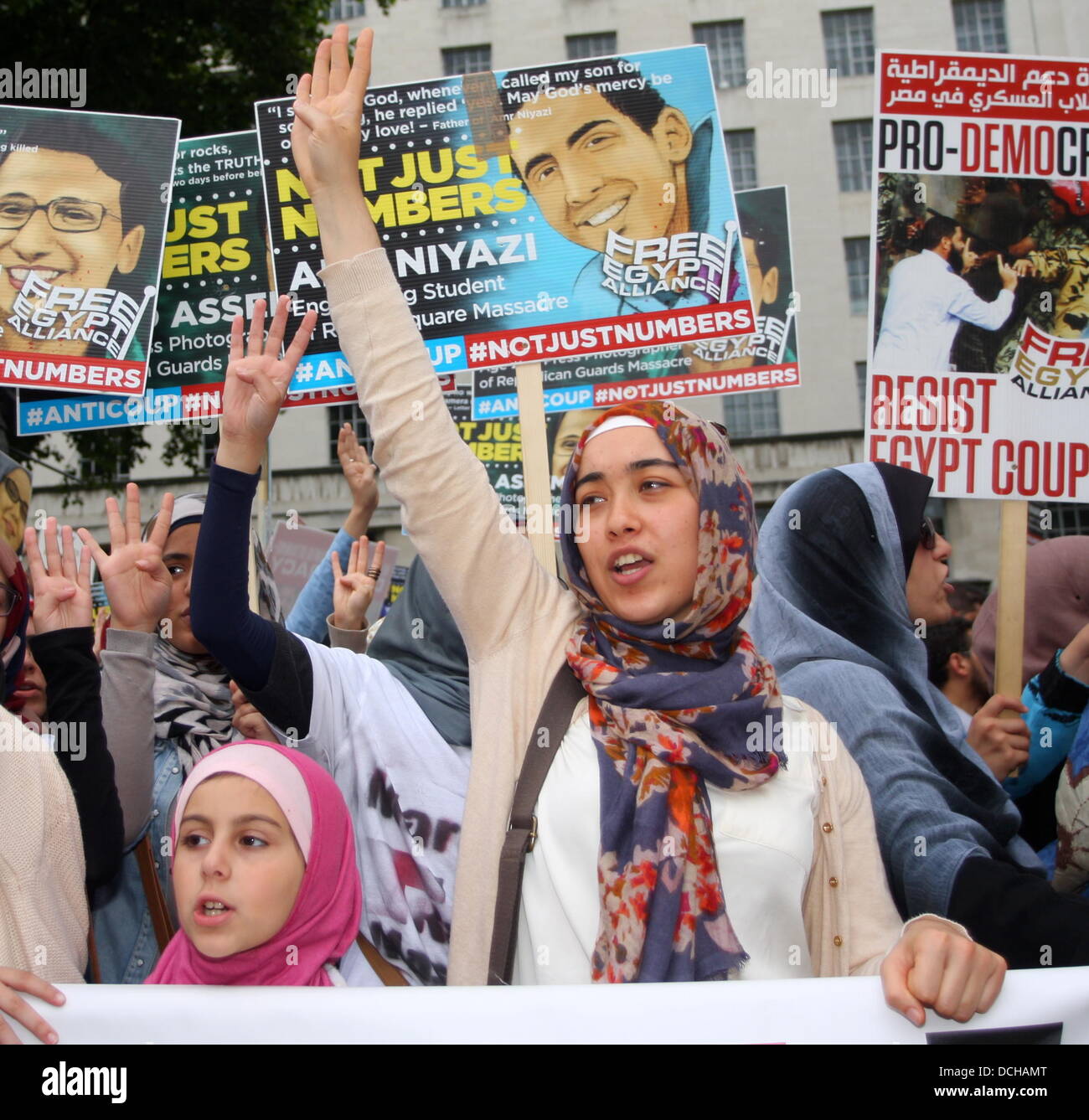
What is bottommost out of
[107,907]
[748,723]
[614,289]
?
[107,907]

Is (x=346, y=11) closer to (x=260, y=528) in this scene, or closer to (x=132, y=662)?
(x=260, y=528)

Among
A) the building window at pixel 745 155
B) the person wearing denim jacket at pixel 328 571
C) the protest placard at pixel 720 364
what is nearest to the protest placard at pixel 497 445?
the protest placard at pixel 720 364

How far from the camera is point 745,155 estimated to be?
25.0 metres

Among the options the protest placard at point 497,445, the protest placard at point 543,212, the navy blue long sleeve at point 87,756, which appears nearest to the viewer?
the navy blue long sleeve at point 87,756

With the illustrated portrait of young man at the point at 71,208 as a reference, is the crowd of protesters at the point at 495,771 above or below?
below

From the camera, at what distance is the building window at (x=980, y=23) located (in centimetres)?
2472

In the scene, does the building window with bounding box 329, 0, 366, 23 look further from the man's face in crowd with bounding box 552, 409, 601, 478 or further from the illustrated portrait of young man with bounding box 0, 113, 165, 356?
the illustrated portrait of young man with bounding box 0, 113, 165, 356

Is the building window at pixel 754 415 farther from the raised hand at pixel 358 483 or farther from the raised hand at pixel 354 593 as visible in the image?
the raised hand at pixel 354 593

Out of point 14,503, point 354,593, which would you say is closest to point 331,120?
point 354,593

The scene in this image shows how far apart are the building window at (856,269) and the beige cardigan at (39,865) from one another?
24.2 metres

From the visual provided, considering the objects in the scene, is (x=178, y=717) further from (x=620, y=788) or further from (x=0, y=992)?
(x=620, y=788)

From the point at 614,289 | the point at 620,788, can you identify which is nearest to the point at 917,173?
the point at 614,289

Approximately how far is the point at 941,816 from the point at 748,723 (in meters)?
0.45

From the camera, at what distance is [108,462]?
1160 cm
